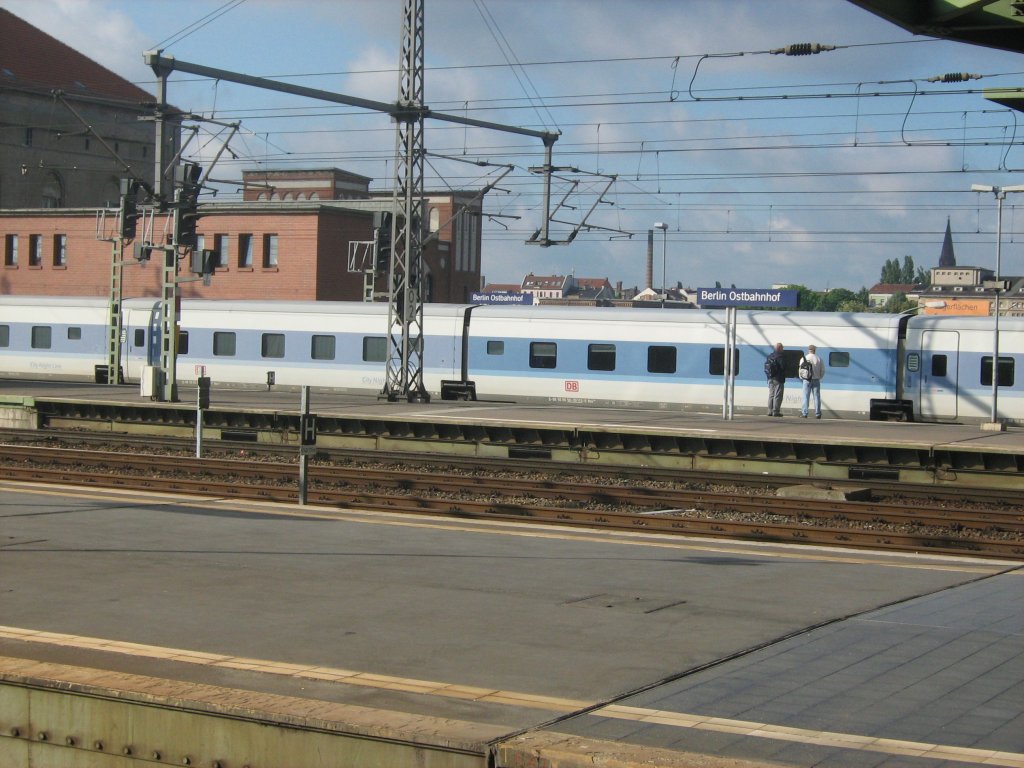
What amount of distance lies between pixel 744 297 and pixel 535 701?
68.2 ft

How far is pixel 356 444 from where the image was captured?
25375 millimetres

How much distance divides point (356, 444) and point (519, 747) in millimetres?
20230

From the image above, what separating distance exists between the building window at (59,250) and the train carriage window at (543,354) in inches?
1194

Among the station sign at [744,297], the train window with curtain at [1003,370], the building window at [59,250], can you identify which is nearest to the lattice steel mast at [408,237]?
the station sign at [744,297]

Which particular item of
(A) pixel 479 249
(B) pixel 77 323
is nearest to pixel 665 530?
(B) pixel 77 323

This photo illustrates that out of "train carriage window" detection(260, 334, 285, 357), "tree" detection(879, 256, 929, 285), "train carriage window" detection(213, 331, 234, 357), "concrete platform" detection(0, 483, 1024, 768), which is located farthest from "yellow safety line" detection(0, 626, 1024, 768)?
"tree" detection(879, 256, 929, 285)

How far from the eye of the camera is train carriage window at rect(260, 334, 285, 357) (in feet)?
112

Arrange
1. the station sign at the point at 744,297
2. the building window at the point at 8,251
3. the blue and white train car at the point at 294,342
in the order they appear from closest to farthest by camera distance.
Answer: the station sign at the point at 744,297
the blue and white train car at the point at 294,342
the building window at the point at 8,251

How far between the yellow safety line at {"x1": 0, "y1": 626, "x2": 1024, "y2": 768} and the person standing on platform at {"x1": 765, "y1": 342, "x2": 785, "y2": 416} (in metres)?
21.9

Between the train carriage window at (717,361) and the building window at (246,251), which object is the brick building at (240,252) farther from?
the train carriage window at (717,361)

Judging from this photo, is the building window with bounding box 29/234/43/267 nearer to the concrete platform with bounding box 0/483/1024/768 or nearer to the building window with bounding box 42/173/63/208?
the building window with bounding box 42/173/63/208

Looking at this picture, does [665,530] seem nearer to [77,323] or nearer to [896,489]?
[896,489]

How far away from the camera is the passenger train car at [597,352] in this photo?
27.2 metres

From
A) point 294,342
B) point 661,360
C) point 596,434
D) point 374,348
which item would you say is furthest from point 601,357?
point 294,342
